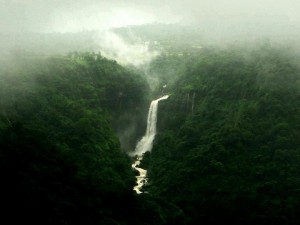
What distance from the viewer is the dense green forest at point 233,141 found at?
330 ft

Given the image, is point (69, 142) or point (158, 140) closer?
point (69, 142)

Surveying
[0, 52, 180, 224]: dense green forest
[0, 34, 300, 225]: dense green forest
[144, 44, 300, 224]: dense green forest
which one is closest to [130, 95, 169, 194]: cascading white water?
[0, 34, 300, 225]: dense green forest

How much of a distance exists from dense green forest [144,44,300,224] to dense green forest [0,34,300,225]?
0.97 ft

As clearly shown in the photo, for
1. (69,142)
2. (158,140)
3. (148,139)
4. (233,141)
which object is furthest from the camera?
(148,139)

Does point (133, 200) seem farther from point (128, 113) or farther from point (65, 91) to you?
point (128, 113)

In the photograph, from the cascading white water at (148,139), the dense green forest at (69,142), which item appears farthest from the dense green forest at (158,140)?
the cascading white water at (148,139)

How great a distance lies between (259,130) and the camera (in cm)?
12650

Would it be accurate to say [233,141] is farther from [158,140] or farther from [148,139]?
[148,139]

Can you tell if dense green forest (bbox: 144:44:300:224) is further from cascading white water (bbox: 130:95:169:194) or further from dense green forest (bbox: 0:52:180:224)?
dense green forest (bbox: 0:52:180:224)

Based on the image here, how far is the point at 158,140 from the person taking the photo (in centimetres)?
14650

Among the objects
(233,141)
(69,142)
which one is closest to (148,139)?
(233,141)

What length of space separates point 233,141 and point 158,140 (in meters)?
28.1

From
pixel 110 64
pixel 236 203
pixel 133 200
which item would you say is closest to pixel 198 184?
pixel 236 203

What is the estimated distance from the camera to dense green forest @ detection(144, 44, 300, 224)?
101 m
